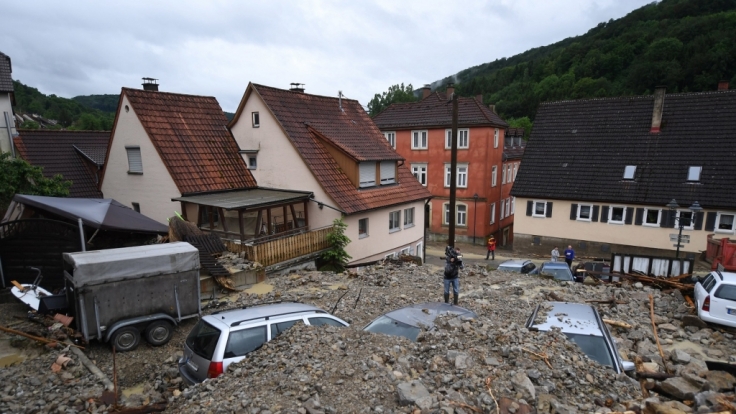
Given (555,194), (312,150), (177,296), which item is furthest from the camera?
(555,194)

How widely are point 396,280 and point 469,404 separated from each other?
9.44 meters

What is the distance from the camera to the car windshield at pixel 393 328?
25.1 feet

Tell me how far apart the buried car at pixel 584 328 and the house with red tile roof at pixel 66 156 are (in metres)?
22.5

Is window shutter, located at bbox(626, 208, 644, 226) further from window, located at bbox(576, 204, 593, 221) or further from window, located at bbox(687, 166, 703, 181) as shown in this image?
window, located at bbox(687, 166, 703, 181)

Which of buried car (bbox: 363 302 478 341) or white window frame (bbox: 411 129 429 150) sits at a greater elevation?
white window frame (bbox: 411 129 429 150)

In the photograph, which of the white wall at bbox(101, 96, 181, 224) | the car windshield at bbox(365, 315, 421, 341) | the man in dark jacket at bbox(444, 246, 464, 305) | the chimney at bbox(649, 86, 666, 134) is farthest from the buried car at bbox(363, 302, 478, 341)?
the chimney at bbox(649, 86, 666, 134)

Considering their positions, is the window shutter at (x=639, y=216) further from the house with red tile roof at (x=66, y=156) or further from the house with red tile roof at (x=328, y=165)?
the house with red tile roof at (x=66, y=156)

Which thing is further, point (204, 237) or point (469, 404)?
point (204, 237)

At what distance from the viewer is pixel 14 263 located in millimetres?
11688

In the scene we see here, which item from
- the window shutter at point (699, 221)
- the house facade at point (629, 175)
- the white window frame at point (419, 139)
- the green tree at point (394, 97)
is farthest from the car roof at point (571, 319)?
the green tree at point (394, 97)

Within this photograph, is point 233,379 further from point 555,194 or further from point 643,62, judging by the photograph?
point 643,62

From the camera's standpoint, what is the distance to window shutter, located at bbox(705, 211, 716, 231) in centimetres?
2090

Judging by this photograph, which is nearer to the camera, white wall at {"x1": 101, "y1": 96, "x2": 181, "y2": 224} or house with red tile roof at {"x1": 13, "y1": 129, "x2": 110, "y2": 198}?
white wall at {"x1": 101, "y1": 96, "x2": 181, "y2": 224}

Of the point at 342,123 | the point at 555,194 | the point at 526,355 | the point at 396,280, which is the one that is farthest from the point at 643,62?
the point at 526,355
